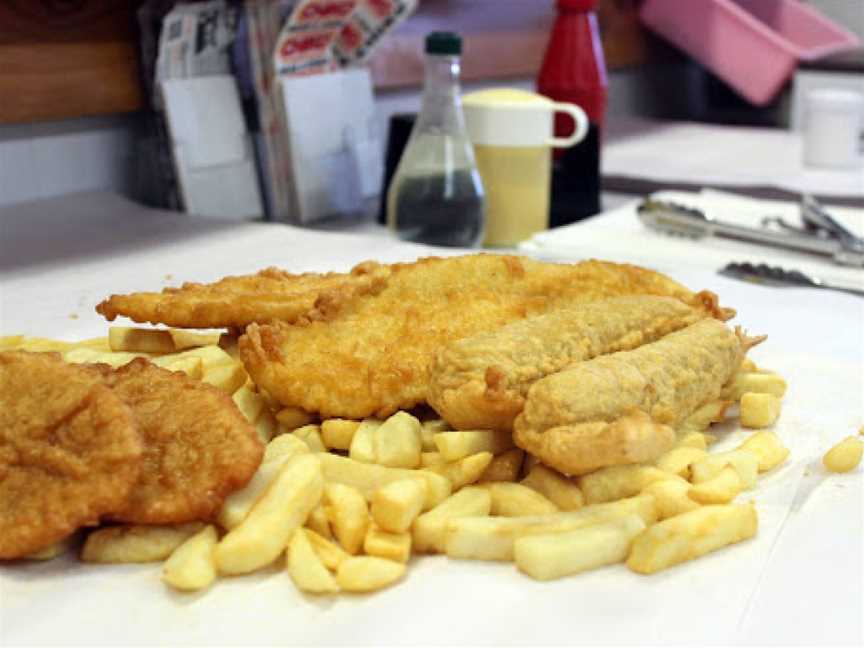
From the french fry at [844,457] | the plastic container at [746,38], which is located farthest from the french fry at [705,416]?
the plastic container at [746,38]

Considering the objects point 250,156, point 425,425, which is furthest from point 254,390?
point 250,156

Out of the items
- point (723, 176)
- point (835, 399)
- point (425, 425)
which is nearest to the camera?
point (425, 425)

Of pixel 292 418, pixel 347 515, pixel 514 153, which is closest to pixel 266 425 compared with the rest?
pixel 292 418

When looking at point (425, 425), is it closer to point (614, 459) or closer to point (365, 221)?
point (614, 459)

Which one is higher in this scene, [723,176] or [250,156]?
[250,156]

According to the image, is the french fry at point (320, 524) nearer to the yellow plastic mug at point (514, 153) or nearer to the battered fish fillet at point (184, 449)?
the battered fish fillet at point (184, 449)

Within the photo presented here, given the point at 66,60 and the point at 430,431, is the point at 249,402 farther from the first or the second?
the point at 66,60
